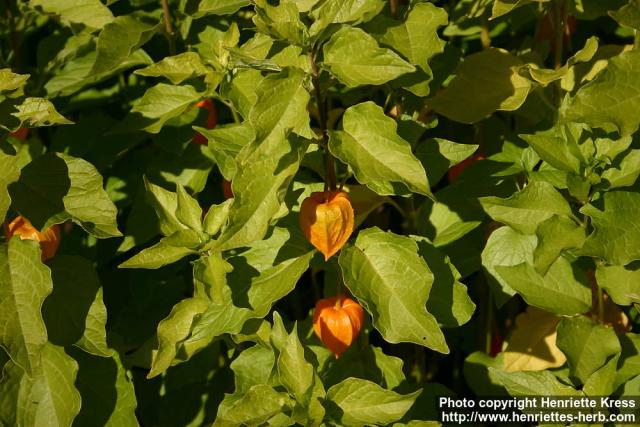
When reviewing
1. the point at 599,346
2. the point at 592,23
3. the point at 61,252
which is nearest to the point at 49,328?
the point at 61,252

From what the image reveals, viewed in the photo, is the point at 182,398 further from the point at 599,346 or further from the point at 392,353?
the point at 599,346

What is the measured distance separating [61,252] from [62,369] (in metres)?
0.39

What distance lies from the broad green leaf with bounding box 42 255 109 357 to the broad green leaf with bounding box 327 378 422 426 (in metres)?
0.48

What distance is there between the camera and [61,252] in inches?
82.1

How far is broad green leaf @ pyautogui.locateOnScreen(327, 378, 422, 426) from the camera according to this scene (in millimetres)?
1539

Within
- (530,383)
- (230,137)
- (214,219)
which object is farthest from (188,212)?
(530,383)

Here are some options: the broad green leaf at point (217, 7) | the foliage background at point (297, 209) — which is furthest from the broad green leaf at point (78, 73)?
the broad green leaf at point (217, 7)

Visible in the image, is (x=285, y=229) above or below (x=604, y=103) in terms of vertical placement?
below

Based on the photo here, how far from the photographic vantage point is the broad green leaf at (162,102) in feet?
6.06

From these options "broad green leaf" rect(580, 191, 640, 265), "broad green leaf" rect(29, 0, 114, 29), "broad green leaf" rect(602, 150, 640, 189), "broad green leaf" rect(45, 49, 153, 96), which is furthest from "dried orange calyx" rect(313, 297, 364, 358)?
"broad green leaf" rect(29, 0, 114, 29)

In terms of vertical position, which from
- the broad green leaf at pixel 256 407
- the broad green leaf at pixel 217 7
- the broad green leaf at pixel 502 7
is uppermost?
the broad green leaf at pixel 502 7

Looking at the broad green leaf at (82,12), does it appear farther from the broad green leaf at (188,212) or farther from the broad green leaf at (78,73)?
the broad green leaf at (188,212)

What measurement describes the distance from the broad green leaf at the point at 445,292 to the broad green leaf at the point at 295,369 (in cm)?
30

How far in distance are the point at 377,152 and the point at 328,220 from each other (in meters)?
0.16
